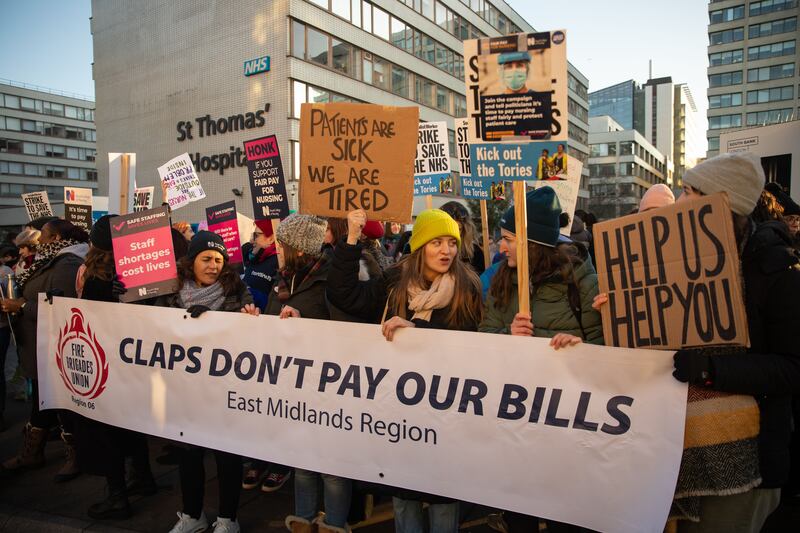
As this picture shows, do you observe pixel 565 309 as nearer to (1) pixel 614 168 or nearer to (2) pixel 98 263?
(2) pixel 98 263

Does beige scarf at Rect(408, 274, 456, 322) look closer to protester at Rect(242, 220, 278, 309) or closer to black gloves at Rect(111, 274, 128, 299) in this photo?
black gloves at Rect(111, 274, 128, 299)

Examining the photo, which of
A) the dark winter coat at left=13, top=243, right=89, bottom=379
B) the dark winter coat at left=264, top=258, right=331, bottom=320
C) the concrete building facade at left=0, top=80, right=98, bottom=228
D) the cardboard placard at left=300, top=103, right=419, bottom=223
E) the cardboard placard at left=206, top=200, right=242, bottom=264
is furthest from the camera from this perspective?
the concrete building facade at left=0, top=80, right=98, bottom=228

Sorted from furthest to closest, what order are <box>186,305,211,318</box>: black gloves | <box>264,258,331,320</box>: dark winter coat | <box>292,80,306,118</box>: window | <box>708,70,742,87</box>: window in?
<box>708,70,742,87</box>: window, <box>292,80,306,118</box>: window, <box>186,305,211,318</box>: black gloves, <box>264,258,331,320</box>: dark winter coat

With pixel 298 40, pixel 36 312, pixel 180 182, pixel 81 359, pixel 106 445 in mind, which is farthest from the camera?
pixel 298 40

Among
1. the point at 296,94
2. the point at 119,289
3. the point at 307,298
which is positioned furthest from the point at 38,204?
the point at 296,94

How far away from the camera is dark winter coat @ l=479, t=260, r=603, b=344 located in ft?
8.98

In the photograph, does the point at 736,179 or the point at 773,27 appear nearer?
the point at 736,179

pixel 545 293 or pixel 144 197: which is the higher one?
pixel 144 197

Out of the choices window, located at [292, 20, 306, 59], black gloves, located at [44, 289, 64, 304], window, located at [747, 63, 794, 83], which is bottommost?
black gloves, located at [44, 289, 64, 304]

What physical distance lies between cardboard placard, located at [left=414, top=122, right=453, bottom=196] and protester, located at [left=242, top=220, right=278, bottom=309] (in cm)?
287

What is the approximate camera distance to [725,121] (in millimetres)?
88312

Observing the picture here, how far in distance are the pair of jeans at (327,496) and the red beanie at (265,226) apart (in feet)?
9.16

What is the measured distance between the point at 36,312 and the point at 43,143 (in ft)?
311

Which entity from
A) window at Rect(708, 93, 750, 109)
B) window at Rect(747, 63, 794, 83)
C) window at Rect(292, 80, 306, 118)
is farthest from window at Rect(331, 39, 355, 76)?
window at Rect(747, 63, 794, 83)
